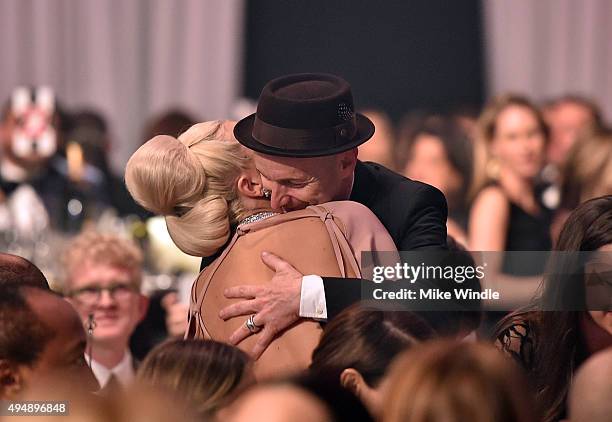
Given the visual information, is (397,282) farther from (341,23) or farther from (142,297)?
(341,23)

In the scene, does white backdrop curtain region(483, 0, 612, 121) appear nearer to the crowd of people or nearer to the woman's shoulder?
the woman's shoulder

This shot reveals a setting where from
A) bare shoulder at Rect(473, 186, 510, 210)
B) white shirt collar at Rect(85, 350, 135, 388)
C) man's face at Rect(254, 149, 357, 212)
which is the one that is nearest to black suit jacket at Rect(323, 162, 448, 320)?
man's face at Rect(254, 149, 357, 212)

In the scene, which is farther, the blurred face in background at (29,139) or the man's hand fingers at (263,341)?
the blurred face in background at (29,139)

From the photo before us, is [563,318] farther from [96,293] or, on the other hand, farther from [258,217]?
[96,293]

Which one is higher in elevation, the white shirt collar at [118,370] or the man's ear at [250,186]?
the man's ear at [250,186]

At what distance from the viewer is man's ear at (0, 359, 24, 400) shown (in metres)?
2.50

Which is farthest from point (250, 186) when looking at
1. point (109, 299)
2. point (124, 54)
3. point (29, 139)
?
point (124, 54)

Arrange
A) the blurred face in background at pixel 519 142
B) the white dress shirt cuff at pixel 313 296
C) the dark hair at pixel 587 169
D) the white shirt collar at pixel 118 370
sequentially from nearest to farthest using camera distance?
1. the white dress shirt cuff at pixel 313 296
2. the white shirt collar at pixel 118 370
3. the dark hair at pixel 587 169
4. the blurred face in background at pixel 519 142

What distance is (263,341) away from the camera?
2.81 m

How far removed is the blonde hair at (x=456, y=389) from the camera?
73.3 inches

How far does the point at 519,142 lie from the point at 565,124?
156cm

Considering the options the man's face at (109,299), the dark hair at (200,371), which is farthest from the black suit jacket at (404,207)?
the man's face at (109,299)

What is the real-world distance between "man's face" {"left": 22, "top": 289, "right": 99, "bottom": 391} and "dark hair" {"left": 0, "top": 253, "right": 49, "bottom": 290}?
0.34 meters

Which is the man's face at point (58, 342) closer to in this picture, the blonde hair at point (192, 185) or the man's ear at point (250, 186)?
the blonde hair at point (192, 185)
